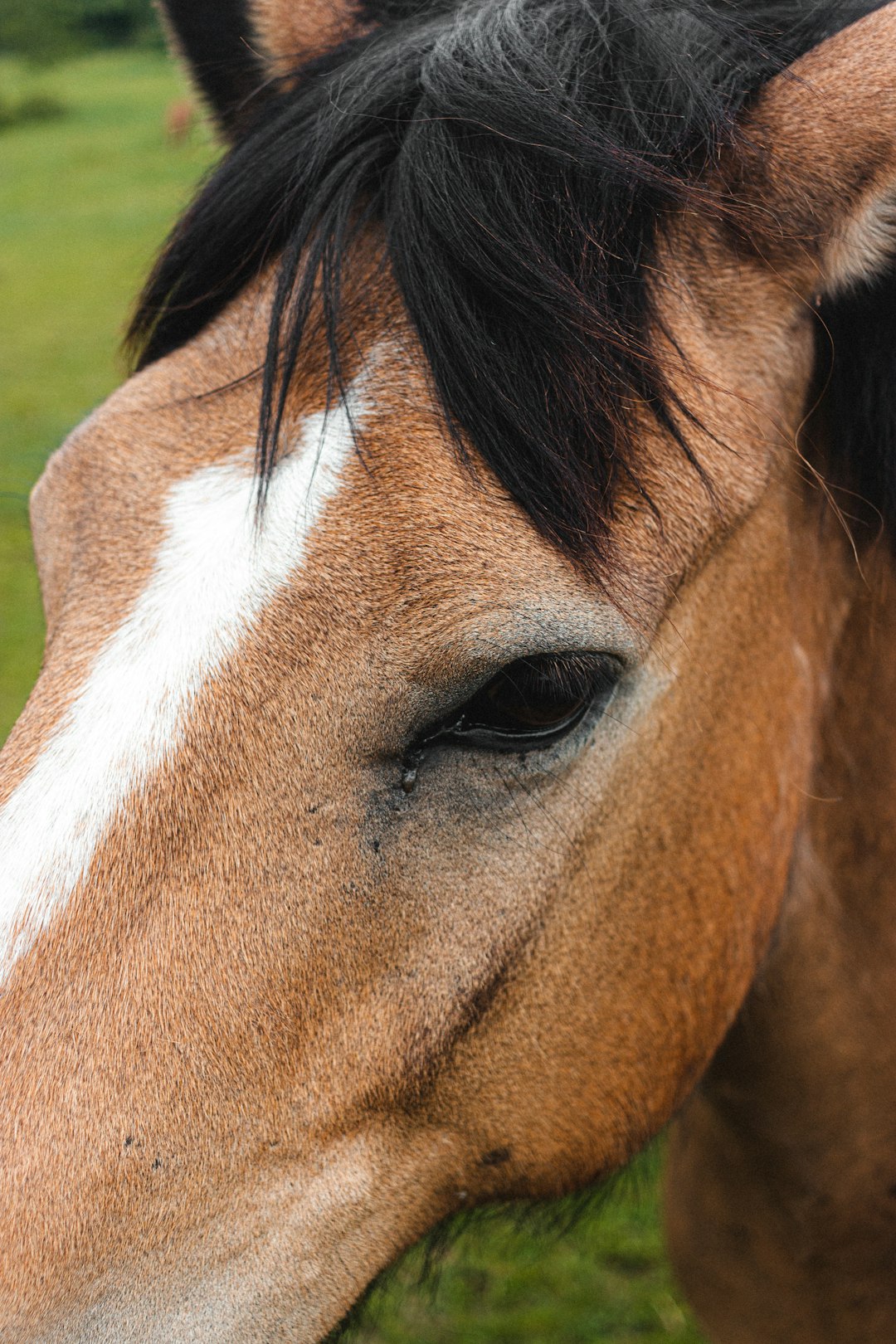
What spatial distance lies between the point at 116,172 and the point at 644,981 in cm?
2442

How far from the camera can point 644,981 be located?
1.54 metres

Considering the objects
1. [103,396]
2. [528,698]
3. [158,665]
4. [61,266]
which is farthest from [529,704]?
[61,266]

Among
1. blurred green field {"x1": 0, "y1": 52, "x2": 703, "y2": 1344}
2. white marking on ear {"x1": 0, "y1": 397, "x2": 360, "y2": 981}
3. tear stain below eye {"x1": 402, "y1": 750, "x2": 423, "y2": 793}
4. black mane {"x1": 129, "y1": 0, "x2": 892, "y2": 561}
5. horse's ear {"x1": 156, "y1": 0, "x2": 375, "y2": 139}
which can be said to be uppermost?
horse's ear {"x1": 156, "y1": 0, "x2": 375, "y2": 139}

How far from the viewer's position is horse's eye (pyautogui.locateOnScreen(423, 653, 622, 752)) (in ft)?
4.38

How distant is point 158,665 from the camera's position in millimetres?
1277

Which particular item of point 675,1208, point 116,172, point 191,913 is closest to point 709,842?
point 191,913

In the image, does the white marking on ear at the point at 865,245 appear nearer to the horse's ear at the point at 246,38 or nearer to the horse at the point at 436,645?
the horse at the point at 436,645

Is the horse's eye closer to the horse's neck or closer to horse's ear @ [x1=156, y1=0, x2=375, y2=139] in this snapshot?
the horse's neck

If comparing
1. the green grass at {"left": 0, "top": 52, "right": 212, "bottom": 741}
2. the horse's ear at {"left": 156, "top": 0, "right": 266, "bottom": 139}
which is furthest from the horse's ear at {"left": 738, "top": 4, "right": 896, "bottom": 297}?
the green grass at {"left": 0, "top": 52, "right": 212, "bottom": 741}

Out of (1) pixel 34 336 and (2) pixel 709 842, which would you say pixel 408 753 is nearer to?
(2) pixel 709 842

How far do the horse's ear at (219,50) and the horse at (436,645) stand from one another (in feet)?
1.49

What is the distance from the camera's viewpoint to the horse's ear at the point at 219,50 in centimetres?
200

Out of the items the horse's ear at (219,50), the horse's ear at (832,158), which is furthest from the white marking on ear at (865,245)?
the horse's ear at (219,50)

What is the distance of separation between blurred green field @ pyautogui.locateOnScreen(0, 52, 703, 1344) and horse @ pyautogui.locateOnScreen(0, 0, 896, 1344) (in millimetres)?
491
